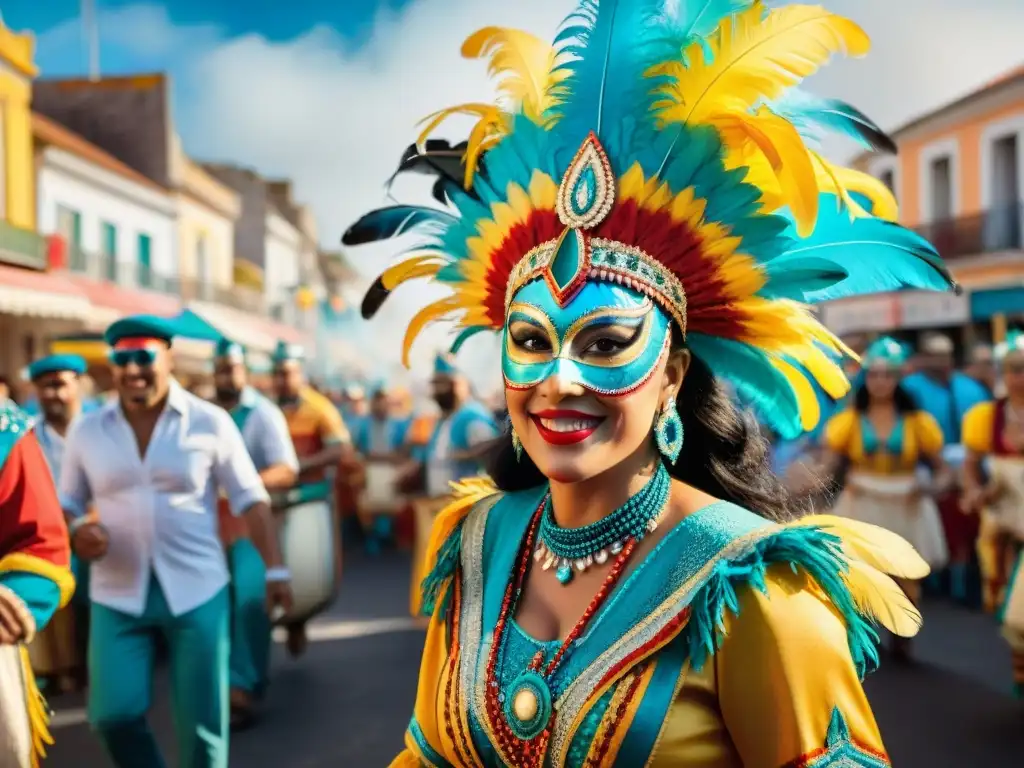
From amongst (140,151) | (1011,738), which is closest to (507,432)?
(1011,738)

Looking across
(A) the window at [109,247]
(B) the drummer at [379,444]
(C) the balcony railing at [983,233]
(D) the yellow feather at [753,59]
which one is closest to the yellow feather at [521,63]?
(D) the yellow feather at [753,59]

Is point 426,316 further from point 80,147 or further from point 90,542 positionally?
point 80,147

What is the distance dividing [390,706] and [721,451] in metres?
4.13

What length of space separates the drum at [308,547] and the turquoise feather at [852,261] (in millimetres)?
4942

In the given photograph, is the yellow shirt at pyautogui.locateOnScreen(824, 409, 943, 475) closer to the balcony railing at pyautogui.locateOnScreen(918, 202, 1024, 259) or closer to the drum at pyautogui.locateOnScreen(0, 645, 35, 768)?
the drum at pyautogui.locateOnScreen(0, 645, 35, 768)

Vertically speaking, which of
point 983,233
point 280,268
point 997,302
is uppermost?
point 280,268

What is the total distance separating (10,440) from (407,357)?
4.12ft

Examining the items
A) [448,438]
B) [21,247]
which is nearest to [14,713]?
[448,438]

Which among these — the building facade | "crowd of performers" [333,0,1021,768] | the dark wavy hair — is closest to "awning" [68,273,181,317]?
the building facade

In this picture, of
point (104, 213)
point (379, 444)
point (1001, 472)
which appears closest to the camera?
point (1001, 472)

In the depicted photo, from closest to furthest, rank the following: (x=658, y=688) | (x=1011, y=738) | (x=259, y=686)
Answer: (x=658, y=688)
(x=1011, y=738)
(x=259, y=686)

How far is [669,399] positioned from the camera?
2.00 metres

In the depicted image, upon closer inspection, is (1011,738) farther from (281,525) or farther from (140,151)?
(140,151)

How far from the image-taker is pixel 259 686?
592cm
